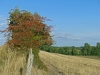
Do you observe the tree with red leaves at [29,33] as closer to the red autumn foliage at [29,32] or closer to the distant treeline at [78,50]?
the red autumn foliage at [29,32]

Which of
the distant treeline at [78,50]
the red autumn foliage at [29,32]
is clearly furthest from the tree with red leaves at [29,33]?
the distant treeline at [78,50]

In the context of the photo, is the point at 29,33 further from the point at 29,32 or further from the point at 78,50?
the point at 78,50

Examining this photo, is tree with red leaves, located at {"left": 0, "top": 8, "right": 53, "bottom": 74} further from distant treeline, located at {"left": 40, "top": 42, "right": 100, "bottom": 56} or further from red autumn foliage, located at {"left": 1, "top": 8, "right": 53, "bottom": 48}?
distant treeline, located at {"left": 40, "top": 42, "right": 100, "bottom": 56}

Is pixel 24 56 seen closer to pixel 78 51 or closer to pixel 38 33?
pixel 38 33

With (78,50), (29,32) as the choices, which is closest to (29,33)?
(29,32)

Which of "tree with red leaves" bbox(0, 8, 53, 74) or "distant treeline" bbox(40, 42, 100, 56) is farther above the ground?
"distant treeline" bbox(40, 42, 100, 56)

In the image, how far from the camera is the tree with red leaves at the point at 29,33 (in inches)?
393

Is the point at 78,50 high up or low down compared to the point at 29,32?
up

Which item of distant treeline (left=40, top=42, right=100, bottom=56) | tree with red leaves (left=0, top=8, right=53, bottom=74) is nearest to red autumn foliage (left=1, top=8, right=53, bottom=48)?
tree with red leaves (left=0, top=8, right=53, bottom=74)

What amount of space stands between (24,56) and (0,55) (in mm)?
1748

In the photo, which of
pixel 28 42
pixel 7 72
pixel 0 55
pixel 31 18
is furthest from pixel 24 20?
Result: pixel 0 55

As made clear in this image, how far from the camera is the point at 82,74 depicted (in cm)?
1684

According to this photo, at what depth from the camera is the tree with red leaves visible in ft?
32.7

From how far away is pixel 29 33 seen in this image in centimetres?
1010
